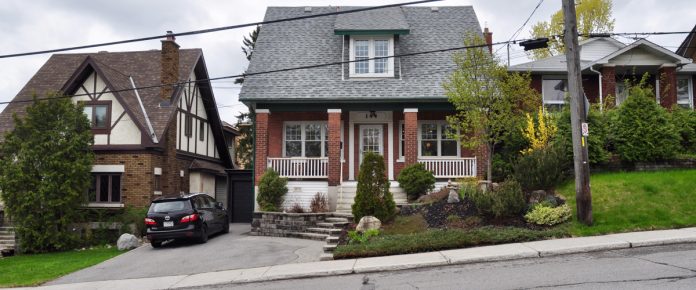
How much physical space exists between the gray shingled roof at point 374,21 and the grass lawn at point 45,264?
1179 centimetres

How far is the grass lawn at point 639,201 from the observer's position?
39.1 feet

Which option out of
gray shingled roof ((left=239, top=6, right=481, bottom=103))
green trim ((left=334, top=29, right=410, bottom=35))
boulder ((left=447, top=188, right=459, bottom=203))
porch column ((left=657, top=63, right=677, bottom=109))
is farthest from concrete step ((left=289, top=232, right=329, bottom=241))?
porch column ((left=657, top=63, right=677, bottom=109))

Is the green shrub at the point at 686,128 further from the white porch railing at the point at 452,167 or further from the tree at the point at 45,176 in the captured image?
the tree at the point at 45,176

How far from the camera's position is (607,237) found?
36.9ft

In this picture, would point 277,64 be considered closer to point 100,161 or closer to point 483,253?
point 100,161

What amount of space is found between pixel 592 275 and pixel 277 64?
15301 mm

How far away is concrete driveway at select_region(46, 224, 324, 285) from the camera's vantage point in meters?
12.1

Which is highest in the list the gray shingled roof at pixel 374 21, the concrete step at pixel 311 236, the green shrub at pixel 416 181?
the gray shingled roof at pixel 374 21

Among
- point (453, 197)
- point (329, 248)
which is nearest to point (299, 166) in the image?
point (453, 197)

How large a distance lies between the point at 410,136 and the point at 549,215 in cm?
720

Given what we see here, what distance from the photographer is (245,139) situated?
3703cm

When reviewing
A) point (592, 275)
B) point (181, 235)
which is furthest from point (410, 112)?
point (592, 275)

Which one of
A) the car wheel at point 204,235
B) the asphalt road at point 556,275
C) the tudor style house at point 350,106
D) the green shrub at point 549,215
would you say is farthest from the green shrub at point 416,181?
the asphalt road at point 556,275

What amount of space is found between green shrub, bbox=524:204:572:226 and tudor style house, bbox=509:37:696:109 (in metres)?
8.34
